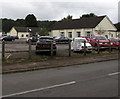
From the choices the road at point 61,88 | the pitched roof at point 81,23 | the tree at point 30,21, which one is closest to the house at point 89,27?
the pitched roof at point 81,23

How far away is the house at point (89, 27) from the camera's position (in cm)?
5266

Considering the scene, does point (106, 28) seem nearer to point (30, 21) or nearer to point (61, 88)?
point (61, 88)

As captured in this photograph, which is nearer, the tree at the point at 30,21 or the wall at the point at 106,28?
the wall at the point at 106,28

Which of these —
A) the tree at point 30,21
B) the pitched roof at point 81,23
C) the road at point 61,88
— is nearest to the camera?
the road at point 61,88

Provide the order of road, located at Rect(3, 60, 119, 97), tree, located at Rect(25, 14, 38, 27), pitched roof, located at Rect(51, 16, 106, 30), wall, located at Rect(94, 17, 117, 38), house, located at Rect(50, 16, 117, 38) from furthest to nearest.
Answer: tree, located at Rect(25, 14, 38, 27) < pitched roof, located at Rect(51, 16, 106, 30) < wall, located at Rect(94, 17, 117, 38) < house, located at Rect(50, 16, 117, 38) < road, located at Rect(3, 60, 119, 97)

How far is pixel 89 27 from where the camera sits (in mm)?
53000

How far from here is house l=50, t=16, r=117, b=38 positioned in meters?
52.7

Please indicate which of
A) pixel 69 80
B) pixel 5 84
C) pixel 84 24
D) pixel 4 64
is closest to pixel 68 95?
pixel 69 80

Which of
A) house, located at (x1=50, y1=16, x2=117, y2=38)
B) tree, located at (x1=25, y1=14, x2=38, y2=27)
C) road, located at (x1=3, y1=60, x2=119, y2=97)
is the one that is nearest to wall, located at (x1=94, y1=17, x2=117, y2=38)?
house, located at (x1=50, y1=16, x2=117, y2=38)

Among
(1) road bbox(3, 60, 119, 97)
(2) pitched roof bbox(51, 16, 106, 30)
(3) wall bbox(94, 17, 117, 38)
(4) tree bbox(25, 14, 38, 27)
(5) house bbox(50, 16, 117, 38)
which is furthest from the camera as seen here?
(4) tree bbox(25, 14, 38, 27)

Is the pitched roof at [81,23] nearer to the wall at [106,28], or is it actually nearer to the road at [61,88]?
the wall at [106,28]

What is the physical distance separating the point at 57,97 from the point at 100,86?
76.8 inches

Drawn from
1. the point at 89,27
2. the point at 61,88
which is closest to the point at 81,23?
the point at 89,27

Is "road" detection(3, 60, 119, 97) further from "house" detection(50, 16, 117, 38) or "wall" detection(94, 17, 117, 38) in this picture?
"wall" detection(94, 17, 117, 38)
